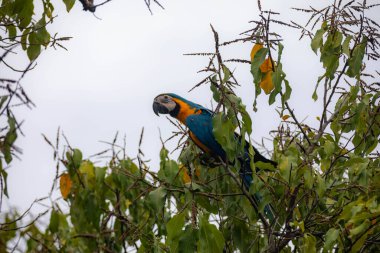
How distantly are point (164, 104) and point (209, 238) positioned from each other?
3.26m

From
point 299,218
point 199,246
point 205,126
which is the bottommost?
point 199,246

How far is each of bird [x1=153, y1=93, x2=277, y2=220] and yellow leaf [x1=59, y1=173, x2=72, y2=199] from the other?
90cm

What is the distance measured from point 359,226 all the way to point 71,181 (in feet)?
7.66

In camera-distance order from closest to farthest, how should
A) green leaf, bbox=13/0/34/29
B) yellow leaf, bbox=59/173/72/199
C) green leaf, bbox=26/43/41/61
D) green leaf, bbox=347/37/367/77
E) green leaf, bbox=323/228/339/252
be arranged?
green leaf, bbox=13/0/34/29 → green leaf, bbox=323/228/339/252 → green leaf, bbox=26/43/41/61 → green leaf, bbox=347/37/367/77 → yellow leaf, bbox=59/173/72/199

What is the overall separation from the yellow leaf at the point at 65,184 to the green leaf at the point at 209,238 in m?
1.99

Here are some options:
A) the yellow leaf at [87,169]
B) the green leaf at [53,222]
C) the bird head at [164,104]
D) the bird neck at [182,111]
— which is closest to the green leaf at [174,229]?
the green leaf at [53,222]

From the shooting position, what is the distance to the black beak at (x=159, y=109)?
6.20m

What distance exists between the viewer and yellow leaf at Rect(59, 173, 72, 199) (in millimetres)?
4832

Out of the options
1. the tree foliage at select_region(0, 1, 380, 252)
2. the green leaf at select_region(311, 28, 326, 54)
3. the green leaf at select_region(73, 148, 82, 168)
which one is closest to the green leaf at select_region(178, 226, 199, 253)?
the tree foliage at select_region(0, 1, 380, 252)

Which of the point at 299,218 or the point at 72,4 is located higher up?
the point at 72,4

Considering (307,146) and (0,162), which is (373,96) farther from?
(0,162)

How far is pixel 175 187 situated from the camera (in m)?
3.64

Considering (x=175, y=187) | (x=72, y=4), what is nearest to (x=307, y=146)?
(x=175, y=187)

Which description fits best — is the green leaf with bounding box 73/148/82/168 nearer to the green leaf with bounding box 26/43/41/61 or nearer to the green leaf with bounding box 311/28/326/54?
the green leaf with bounding box 26/43/41/61
